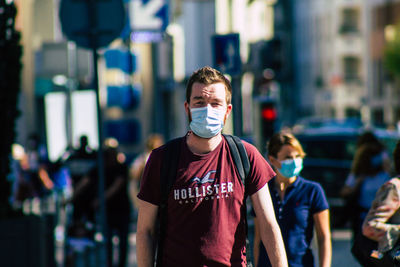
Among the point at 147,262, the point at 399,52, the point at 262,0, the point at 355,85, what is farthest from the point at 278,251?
the point at 355,85

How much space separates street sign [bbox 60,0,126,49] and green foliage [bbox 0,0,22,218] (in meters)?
0.66

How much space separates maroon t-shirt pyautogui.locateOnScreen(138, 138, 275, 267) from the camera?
3.86 meters

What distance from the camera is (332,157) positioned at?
13781 millimetres

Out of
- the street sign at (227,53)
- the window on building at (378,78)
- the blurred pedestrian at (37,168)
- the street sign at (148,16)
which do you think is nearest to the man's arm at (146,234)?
the street sign at (227,53)

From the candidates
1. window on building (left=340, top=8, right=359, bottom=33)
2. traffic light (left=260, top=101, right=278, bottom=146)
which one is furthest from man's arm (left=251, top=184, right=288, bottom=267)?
window on building (left=340, top=8, right=359, bottom=33)

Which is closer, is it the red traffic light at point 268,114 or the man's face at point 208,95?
the man's face at point 208,95

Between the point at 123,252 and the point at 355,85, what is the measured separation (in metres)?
57.2

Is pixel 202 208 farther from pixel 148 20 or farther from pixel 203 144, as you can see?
pixel 148 20

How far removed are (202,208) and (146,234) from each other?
0.32m

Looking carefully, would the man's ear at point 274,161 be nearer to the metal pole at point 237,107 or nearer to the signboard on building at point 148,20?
the metal pole at point 237,107

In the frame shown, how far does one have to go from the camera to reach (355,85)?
2569 inches

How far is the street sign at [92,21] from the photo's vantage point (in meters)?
8.04

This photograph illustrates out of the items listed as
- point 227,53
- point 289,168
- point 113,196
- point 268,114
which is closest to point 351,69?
point 268,114

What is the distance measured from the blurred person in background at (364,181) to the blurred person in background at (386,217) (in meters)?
3.03
